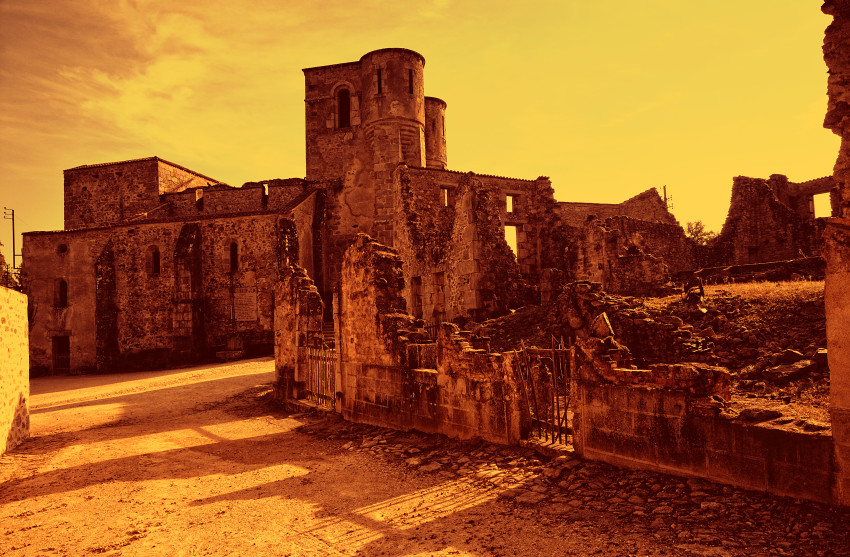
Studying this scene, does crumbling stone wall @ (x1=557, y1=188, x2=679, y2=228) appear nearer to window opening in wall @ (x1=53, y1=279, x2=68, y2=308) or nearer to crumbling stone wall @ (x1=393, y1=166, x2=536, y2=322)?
crumbling stone wall @ (x1=393, y1=166, x2=536, y2=322)

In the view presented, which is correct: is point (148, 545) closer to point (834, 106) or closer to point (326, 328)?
point (834, 106)

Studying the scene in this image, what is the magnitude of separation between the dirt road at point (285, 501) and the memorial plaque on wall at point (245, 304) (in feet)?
46.8

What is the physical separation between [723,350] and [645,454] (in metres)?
6.30

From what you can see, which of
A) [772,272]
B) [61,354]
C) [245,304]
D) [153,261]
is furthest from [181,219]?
[772,272]

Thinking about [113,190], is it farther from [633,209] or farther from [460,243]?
[633,209]

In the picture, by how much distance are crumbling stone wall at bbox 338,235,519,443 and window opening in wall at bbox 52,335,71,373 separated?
73.1ft

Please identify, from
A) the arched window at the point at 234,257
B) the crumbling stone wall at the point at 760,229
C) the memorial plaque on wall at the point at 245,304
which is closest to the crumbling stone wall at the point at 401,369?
the memorial plaque on wall at the point at 245,304

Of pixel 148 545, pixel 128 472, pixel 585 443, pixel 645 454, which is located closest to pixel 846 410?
pixel 645 454

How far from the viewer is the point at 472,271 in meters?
21.3

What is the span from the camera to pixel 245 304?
26.4 meters

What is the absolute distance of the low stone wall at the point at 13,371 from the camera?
1020cm

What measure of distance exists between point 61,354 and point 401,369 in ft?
81.5

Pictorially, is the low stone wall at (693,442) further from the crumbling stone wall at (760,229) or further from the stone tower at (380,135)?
the crumbling stone wall at (760,229)

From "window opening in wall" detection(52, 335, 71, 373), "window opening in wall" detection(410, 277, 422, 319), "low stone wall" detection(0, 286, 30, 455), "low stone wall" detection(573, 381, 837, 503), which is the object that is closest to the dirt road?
"low stone wall" detection(573, 381, 837, 503)
